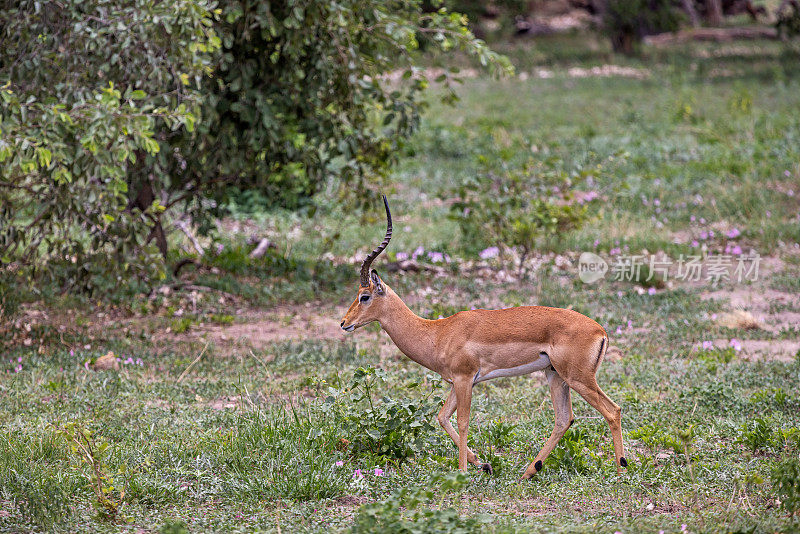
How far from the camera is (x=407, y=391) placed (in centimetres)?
738

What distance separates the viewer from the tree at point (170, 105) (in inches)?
298

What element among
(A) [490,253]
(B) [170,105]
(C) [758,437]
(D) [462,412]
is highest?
(B) [170,105]

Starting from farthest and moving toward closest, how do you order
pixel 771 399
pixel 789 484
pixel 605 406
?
pixel 771 399, pixel 605 406, pixel 789 484

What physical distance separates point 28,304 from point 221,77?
129 inches

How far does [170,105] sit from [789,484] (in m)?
6.31

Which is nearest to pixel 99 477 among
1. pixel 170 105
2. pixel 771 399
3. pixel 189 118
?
pixel 189 118

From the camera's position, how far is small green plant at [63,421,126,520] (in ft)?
15.6

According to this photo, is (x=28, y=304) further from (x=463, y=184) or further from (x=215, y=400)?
(x=463, y=184)

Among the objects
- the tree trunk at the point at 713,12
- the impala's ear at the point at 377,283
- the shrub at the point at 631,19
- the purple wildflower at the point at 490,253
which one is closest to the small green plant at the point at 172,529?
the impala's ear at the point at 377,283

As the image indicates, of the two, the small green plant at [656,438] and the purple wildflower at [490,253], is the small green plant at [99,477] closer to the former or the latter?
the small green plant at [656,438]

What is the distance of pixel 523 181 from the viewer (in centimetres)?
1152

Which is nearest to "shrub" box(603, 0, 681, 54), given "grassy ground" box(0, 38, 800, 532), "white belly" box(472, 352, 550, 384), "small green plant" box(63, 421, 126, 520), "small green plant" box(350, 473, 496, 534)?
"grassy ground" box(0, 38, 800, 532)

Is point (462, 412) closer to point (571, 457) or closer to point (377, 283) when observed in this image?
point (571, 457)

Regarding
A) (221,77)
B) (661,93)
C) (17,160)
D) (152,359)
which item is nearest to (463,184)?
(221,77)
